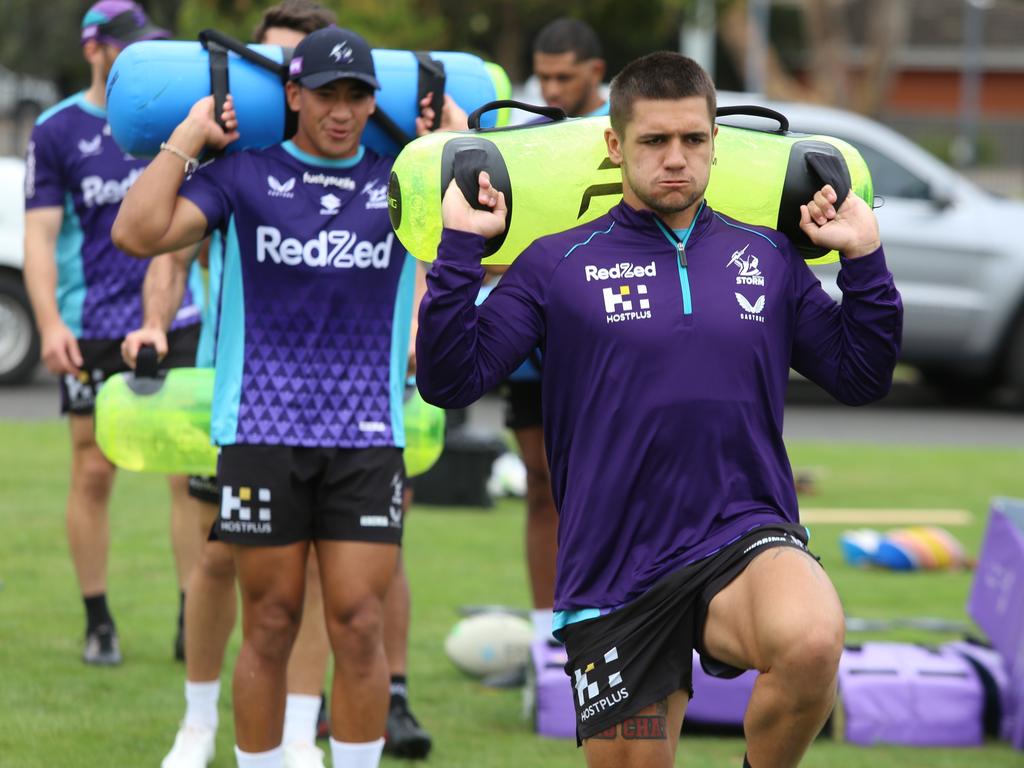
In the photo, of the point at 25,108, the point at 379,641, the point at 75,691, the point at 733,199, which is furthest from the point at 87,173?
the point at 25,108

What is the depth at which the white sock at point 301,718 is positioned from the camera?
5.64 meters

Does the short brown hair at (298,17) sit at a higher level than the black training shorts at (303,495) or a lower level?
higher

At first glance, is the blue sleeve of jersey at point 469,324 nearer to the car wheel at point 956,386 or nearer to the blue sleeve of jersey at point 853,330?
the blue sleeve of jersey at point 853,330

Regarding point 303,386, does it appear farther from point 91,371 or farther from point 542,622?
point 91,371

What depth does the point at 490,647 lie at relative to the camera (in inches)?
276

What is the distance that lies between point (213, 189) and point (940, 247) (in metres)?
10.9

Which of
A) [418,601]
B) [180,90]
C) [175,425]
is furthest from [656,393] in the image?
[418,601]

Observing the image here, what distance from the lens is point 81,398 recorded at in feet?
23.8

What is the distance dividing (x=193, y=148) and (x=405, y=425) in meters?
1.20

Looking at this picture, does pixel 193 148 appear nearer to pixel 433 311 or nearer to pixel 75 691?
pixel 433 311

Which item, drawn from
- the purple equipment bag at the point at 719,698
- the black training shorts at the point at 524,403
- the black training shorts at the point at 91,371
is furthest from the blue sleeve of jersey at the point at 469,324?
the black training shorts at the point at 91,371

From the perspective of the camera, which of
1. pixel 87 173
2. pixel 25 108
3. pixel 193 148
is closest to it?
pixel 193 148

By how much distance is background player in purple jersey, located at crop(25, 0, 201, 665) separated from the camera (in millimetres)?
7020

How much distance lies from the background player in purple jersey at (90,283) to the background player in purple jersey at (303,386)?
1.90 meters
